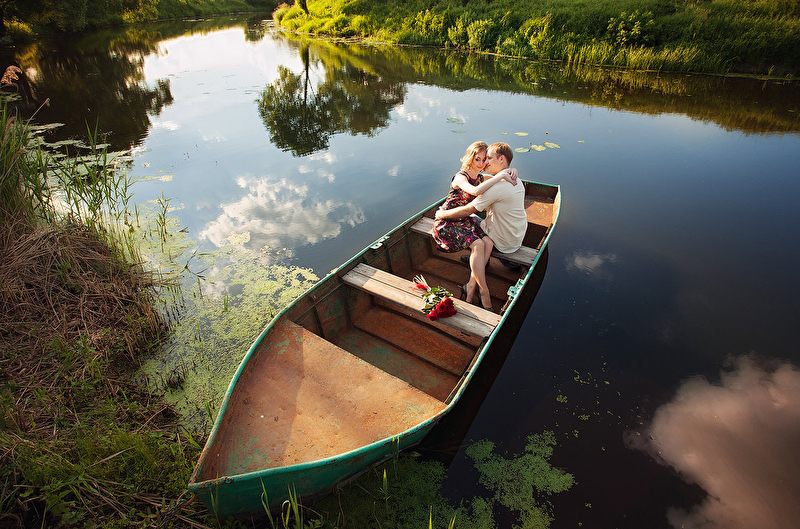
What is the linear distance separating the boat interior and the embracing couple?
15.4 inches

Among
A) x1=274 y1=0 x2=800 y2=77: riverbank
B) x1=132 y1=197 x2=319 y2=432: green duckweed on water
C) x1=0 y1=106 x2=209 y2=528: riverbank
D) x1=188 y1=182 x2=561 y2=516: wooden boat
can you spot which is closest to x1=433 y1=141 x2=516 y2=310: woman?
x1=188 y1=182 x2=561 y2=516: wooden boat

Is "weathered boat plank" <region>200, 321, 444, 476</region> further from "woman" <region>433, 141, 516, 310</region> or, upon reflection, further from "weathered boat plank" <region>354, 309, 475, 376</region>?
"woman" <region>433, 141, 516, 310</region>

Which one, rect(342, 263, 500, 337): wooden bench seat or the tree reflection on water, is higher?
the tree reflection on water

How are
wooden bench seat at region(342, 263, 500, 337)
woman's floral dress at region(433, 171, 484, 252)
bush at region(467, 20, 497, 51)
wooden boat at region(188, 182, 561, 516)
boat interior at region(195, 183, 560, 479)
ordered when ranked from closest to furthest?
1. wooden boat at region(188, 182, 561, 516)
2. boat interior at region(195, 183, 560, 479)
3. wooden bench seat at region(342, 263, 500, 337)
4. woman's floral dress at region(433, 171, 484, 252)
5. bush at region(467, 20, 497, 51)

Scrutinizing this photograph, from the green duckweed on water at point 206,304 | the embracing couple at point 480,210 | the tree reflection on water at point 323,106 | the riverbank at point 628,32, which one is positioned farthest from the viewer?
the riverbank at point 628,32

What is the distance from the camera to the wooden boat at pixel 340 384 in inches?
94.5

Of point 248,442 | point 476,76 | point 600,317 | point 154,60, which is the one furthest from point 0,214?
point 154,60

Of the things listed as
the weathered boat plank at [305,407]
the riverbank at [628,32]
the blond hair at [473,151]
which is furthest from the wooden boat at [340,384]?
the riverbank at [628,32]

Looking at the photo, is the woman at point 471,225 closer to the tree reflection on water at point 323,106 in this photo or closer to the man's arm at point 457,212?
the man's arm at point 457,212

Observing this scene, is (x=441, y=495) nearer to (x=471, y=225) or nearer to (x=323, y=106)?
(x=471, y=225)

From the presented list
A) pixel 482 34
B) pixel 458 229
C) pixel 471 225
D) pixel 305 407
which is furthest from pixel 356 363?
pixel 482 34

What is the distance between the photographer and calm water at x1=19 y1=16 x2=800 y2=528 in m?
3.29

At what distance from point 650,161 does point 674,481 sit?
775 centimetres

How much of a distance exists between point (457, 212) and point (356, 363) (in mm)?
2056
